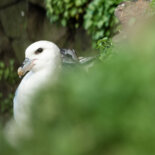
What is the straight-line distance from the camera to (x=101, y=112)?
71cm

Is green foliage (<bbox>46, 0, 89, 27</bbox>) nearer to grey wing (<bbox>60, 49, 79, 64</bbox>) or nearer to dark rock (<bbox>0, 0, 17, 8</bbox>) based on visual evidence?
dark rock (<bbox>0, 0, 17, 8</bbox>)

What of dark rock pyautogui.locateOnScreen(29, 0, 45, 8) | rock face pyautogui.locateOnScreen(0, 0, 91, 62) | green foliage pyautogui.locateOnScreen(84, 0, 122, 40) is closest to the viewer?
green foliage pyautogui.locateOnScreen(84, 0, 122, 40)

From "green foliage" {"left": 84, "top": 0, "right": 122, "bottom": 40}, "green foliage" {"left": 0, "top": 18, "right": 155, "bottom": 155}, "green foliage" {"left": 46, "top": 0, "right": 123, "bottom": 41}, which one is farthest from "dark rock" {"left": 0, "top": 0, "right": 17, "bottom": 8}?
"green foliage" {"left": 0, "top": 18, "right": 155, "bottom": 155}

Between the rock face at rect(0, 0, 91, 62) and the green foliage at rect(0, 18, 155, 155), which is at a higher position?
the green foliage at rect(0, 18, 155, 155)

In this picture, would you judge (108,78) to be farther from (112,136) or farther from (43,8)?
(43,8)

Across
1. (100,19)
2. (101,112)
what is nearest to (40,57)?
(100,19)

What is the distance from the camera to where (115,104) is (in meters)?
0.72

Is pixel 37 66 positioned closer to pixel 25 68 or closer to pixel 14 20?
pixel 25 68

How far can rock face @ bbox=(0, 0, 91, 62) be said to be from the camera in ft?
21.7

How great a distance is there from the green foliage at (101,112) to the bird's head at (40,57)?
2438mm

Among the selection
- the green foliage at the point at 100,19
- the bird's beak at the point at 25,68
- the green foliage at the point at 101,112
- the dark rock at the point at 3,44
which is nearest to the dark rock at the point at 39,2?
the dark rock at the point at 3,44

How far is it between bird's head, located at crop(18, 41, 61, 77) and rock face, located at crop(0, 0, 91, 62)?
3104 mm

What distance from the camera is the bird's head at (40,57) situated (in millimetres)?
3209

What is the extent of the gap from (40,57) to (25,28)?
4.08 m
